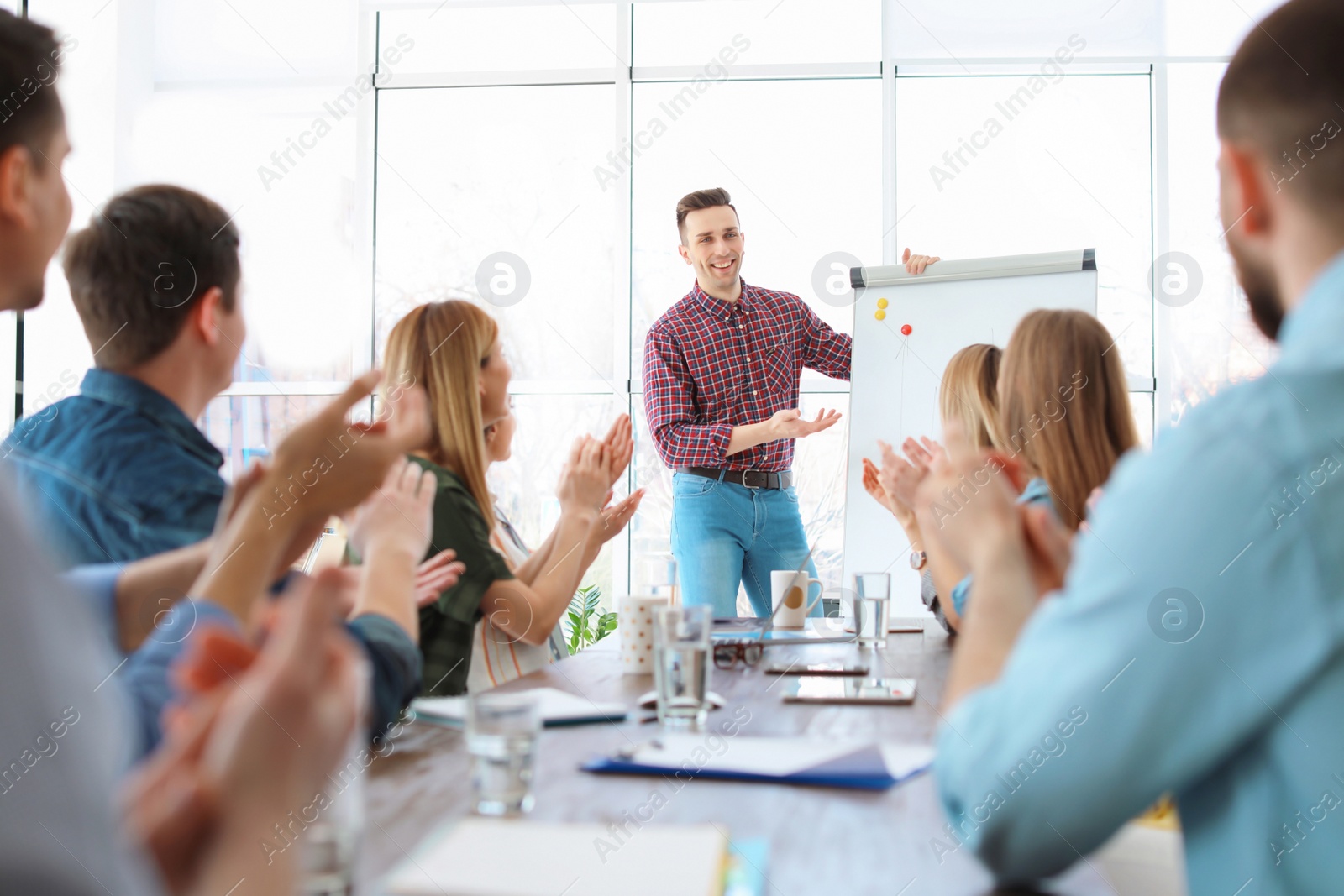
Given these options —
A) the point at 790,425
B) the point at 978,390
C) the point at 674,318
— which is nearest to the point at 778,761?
the point at 978,390

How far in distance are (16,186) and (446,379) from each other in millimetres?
1373

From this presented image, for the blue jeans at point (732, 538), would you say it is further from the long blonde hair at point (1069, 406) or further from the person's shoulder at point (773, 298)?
the long blonde hair at point (1069, 406)

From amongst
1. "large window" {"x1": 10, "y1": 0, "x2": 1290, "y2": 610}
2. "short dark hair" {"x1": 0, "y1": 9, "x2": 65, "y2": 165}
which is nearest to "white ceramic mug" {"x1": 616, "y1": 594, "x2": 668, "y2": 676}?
"short dark hair" {"x1": 0, "y1": 9, "x2": 65, "y2": 165}

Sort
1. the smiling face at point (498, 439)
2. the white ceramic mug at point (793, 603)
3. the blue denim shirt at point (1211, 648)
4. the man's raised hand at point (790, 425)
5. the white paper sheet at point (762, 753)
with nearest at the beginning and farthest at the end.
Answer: the blue denim shirt at point (1211, 648)
the white paper sheet at point (762, 753)
the white ceramic mug at point (793, 603)
the smiling face at point (498, 439)
the man's raised hand at point (790, 425)

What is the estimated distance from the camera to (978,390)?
91.6 inches

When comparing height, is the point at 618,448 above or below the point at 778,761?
above

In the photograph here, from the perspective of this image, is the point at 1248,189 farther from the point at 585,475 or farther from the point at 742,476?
the point at 742,476

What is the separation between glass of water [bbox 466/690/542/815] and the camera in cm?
94

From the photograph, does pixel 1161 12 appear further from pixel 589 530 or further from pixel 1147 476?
pixel 1147 476

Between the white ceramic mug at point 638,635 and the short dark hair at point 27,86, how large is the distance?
109 cm

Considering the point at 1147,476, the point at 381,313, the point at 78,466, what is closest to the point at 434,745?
the point at 78,466

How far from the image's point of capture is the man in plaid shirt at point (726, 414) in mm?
3572

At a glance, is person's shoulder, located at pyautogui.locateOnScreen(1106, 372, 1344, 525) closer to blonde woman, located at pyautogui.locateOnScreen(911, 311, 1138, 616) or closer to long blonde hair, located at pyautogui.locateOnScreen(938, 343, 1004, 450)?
blonde woman, located at pyautogui.locateOnScreen(911, 311, 1138, 616)

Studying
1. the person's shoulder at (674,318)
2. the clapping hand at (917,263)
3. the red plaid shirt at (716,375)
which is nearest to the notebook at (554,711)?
the red plaid shirt at (716,375)
